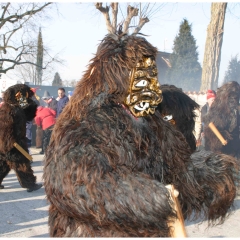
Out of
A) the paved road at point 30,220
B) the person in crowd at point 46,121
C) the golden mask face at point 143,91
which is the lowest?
the paved road at point 30,220

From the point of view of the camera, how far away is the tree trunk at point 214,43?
11000mm

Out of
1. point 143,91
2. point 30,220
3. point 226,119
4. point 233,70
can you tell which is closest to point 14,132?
point 30,220

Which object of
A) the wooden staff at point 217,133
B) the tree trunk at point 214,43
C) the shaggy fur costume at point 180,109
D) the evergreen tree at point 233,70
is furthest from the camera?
the evergreen tree at point 233,70

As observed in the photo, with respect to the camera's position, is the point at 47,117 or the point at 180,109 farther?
the point at 47,117

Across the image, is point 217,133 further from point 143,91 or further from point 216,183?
point 143,91

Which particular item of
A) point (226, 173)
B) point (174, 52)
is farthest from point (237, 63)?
point (226, 173)

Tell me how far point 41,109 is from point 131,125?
934cm

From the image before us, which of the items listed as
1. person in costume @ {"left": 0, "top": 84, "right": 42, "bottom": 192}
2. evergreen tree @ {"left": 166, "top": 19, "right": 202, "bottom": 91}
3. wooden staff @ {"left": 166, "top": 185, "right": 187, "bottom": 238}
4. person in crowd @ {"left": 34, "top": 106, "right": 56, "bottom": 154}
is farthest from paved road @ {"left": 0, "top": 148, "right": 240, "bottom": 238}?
evergreen tree @ {"left": 166, "top": 19, "right": 202, "bottom": 91}

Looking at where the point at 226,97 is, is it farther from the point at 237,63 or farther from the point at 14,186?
the point at 237,63

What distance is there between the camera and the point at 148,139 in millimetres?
2156

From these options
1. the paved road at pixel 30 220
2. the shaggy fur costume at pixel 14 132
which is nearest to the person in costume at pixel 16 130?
the shaggy fur costume at pixel 14 132

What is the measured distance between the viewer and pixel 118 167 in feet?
6.17

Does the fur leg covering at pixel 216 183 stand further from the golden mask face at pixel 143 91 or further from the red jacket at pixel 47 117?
the red jacket at pixel 47 117

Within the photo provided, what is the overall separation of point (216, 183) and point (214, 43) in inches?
372
